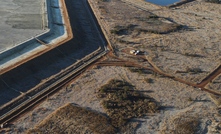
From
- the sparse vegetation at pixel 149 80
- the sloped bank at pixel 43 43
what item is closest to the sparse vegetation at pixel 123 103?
the sparse vegetation at pixel 149 80

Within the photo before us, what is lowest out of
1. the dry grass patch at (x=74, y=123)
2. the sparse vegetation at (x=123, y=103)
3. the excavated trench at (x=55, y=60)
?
the sparse vegetation at (x=123, y=103)

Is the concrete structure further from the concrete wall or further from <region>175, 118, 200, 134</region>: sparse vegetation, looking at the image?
<region>175, 118, 200, 134</region>: sparse vegetation

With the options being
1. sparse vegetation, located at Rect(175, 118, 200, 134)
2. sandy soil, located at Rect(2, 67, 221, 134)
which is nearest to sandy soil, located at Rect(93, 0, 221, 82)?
sandy soil, located at Rect(2, 67, 221, 134)

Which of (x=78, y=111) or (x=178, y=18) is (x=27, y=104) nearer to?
(x=78, y=111)

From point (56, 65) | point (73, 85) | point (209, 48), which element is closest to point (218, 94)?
point (209, 48)

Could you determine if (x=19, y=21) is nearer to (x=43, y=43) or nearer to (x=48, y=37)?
(x=48, y=37)

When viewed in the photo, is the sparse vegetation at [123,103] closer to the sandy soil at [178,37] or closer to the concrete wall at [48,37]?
the sandy soil at [178,37]
